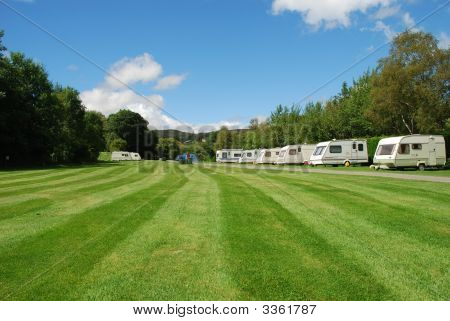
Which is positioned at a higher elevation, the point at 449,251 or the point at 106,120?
the point at 106,120

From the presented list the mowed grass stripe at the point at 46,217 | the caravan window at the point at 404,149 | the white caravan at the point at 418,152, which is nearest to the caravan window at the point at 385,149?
the white caravan at the point at 418,152

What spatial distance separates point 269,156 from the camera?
61750 millimetres

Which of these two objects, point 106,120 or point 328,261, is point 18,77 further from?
point 106,120

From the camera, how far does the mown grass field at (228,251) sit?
493cm

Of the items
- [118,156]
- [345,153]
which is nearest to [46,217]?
[345,153]

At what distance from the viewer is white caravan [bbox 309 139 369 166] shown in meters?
42.3

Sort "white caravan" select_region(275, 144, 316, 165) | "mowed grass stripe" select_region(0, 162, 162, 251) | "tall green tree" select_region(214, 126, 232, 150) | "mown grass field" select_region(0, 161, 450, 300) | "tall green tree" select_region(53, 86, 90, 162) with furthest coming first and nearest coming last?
"tall green tree" select_region(214, 126, 232, 150), "tall green tree" select_region(53, 86, 90, 162), "white caravan" select_region(275, 144, 316, 165), "mowed grass stripe" select_region(0, 162, 162, 251), "mown grass field" select_region(0, 161, 450, 300)

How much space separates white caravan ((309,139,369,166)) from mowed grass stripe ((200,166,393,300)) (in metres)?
34.6

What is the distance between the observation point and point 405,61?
45375 millimetres

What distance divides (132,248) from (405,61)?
46.0m

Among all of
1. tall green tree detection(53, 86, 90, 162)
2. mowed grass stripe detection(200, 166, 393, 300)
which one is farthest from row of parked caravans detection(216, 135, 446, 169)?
tall green tree detection(53, 86, 90, 162)

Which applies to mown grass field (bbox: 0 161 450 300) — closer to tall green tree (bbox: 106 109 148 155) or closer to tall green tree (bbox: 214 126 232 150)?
tall green tree (bbox: 214 126 232 150)

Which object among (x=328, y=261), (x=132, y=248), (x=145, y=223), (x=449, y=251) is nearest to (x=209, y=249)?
(x=132, y=248)

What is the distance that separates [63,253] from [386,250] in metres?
5.15
